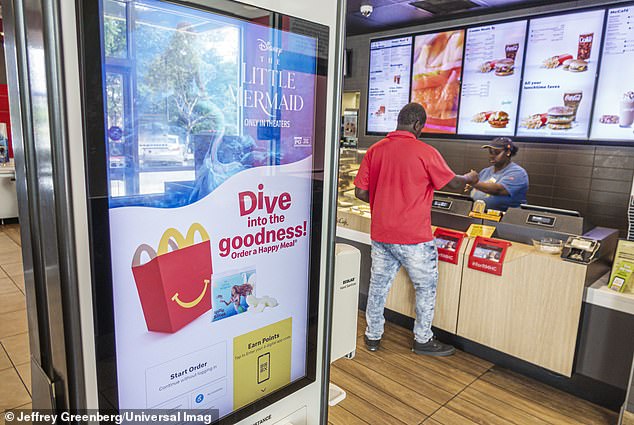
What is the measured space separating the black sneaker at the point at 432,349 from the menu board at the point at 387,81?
272cm

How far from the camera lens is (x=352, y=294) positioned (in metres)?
1.55

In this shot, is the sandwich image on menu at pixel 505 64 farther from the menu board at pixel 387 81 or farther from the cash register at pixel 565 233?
the cash register at pixel 565 233

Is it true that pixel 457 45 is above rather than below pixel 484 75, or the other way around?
above

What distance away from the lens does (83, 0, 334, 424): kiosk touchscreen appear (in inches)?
32.3

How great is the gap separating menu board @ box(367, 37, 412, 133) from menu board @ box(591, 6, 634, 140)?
73.5 inches

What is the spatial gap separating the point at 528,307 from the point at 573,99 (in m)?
2.02

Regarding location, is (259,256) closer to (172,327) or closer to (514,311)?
(172,327)

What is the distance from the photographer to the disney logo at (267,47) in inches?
39.4

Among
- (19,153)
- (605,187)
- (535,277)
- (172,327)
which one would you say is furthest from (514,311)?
(19,153)

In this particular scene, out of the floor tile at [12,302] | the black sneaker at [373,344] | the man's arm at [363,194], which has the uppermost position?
the man's arm at [363,194]

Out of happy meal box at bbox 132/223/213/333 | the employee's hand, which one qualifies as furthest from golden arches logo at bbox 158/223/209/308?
the employee's hand

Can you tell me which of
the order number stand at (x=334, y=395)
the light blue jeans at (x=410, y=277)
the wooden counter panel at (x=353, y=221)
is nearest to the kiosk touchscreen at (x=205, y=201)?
the order number stand at (x=334, y=395)

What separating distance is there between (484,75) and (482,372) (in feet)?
9.17

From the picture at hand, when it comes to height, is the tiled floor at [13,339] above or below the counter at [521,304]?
below
